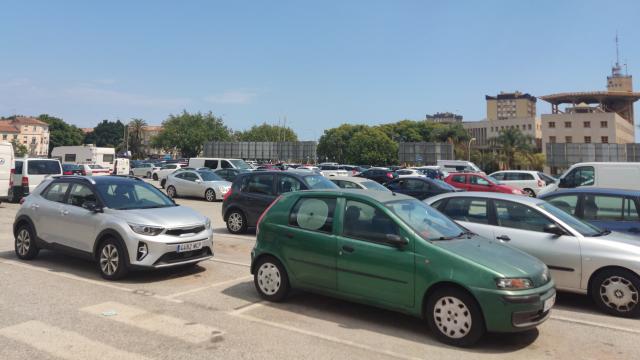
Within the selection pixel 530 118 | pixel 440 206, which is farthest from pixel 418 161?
pixel 530 118

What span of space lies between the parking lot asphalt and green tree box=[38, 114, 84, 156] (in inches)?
5107

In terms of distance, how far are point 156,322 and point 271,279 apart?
154 centimetres

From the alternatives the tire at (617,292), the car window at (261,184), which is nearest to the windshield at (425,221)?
the tire at (617,292)

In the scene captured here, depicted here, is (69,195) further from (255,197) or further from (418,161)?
(418,161)

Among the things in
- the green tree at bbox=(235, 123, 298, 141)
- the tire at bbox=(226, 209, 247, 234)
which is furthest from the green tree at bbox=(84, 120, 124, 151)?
the tire at bbox=(226, 209, 247, 234)

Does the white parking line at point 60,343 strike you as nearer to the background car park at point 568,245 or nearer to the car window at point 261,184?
the background car park at point 568,245

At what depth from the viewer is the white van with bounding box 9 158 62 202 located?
59.5 ft

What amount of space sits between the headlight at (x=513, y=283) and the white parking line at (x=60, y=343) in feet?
11.5

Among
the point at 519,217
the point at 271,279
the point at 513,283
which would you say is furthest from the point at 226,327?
the point at 519,217

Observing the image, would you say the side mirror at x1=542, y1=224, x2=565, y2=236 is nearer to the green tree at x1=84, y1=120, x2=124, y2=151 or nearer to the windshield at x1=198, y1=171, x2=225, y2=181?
the windshield at x1=198, y1=171, x2=225, y2=181

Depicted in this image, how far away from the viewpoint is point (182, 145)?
239 feet

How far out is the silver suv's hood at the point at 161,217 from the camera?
22.2 ft

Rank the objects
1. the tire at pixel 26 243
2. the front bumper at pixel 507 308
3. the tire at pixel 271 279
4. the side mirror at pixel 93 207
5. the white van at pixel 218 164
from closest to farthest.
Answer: the front bumper at pixel 507 308 → the tire at pixel 271 279 → the side mirror at pixel 93 207 → the tire at pixel 26 243 → the white van at pixel 218 164

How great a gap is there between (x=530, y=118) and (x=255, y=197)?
132 m
